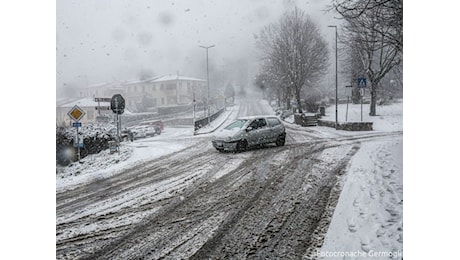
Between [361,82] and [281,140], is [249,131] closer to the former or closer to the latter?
[281,140]

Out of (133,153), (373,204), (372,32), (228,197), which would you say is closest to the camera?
(373,204)

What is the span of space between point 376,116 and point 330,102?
1.69 feet

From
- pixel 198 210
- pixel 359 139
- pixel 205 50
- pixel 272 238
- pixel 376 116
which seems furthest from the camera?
pixel 359 139

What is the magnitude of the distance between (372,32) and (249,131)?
1935 mm

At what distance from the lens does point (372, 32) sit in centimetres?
320

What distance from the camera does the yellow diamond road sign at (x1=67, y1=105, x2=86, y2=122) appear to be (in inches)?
123

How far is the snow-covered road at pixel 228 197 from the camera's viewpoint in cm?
243

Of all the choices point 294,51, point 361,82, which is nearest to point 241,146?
point 294,51

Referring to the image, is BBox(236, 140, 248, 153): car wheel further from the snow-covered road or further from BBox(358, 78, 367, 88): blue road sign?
BBox(358, 78, 367, 88): blue road sign

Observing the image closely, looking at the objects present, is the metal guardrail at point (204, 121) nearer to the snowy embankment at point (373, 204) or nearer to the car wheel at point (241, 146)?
the car wheel at point (241, 146)

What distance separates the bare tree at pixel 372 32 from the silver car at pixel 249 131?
112 centimetres
